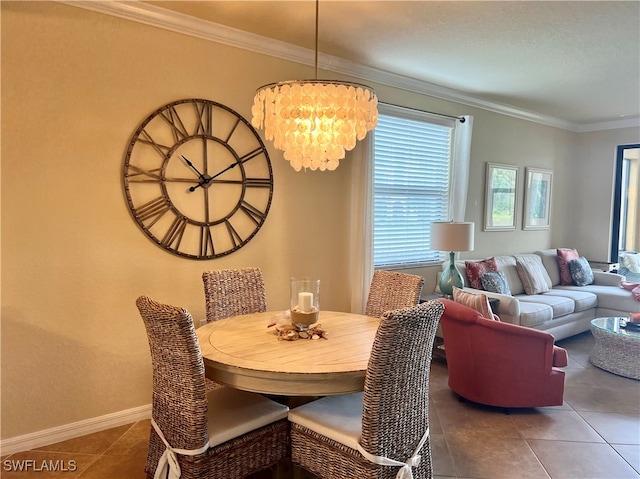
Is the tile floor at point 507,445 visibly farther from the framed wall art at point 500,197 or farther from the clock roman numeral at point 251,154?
the framed wall art at point 500,197

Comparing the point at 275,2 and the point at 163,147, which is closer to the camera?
the point at 275,2

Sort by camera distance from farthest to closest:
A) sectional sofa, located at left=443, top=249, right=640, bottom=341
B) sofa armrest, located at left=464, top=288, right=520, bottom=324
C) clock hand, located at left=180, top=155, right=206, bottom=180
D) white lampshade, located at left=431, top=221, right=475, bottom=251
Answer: sectional sofa, located at left=443, top=249, right=640, bottom=341 < white lampshade, located at left=431, top=221, right=475, bottom=251 < sofa armrest, located at left=464, top=288, right=520, bottom=324 < clock hand, located at left=180, top=155, right=206, bottom=180

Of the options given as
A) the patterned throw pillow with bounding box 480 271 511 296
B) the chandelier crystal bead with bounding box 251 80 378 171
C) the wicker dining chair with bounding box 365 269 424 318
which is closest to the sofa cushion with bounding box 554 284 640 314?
the patterned throw pillow with bounding box 480 271 511 296

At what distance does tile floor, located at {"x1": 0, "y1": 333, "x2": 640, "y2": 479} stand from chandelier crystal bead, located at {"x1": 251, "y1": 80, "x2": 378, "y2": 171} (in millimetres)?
1782

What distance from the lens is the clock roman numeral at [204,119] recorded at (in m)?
3.20

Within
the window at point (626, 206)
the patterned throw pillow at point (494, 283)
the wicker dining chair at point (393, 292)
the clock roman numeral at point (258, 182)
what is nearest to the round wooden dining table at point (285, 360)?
the wicker dining chair at point (393, 292)

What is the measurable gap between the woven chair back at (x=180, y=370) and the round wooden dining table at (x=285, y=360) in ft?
0.46

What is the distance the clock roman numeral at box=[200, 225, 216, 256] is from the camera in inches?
128

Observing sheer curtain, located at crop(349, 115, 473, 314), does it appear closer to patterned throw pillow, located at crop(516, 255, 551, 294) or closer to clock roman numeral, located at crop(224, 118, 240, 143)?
clock roman numeral, located at crop(224, 118, 240, 143)

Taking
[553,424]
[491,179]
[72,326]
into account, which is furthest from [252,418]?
[491,179]

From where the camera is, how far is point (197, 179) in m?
3.21

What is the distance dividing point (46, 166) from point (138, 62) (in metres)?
0.88

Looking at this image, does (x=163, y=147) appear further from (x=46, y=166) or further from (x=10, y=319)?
(x=10, y=319)

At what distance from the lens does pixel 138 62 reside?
2.94m
